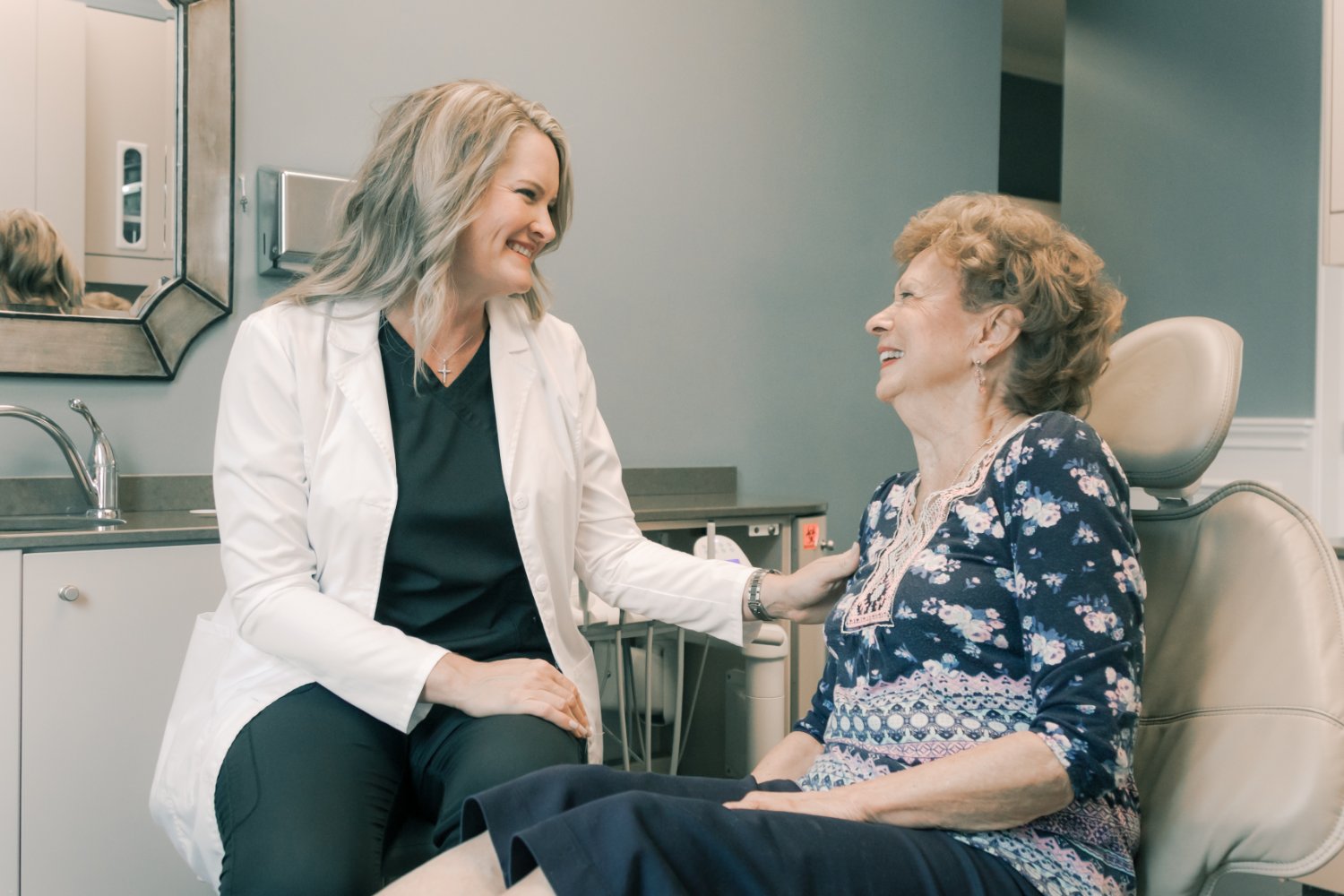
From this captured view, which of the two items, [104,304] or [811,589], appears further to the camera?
[104,304]

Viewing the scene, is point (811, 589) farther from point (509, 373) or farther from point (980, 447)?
point (509, 373)

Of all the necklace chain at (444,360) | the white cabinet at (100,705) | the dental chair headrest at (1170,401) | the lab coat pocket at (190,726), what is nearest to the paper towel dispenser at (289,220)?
the white cabinet at (100,705)

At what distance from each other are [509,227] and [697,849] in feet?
3.05

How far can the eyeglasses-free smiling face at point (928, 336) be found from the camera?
1314 millimetres

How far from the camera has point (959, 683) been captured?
3.69 ft

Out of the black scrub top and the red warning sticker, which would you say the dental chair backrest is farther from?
the red warning sticker

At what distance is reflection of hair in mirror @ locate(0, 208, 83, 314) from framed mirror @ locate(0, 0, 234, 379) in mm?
19

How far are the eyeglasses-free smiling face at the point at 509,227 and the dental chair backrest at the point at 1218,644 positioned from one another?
0.80 m

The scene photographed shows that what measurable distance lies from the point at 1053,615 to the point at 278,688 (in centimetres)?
91

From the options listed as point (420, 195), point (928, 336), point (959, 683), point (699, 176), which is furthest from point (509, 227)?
point (699, 176)

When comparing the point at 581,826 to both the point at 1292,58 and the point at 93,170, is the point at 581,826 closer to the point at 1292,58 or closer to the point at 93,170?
the point at 93,170

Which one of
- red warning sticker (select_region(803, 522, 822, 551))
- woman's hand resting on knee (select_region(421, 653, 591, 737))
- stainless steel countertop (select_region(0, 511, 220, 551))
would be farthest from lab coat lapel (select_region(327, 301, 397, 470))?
red warning sticker (select_region(803, 522, 822, 551))

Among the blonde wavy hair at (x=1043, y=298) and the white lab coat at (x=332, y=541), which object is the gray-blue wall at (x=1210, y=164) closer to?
the blonde wavy hair at (x=1043, y=298)

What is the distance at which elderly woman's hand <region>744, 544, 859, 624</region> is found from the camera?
142cm
